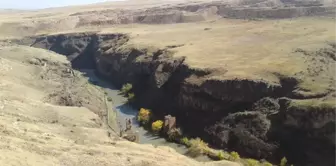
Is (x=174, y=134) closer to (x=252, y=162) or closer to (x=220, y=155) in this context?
(x=220, y=155)

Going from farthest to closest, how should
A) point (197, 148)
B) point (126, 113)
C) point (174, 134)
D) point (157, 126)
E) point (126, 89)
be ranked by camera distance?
point (126, 89) < point (126, 113) < point (157, 126) < point (174, 134) < point (197, 148)

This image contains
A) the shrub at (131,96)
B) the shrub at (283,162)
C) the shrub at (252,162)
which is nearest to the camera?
the shrub at (252,162)

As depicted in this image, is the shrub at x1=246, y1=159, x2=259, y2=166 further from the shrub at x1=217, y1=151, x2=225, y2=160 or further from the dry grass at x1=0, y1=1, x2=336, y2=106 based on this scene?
the dry grass at x1=0, y1=1, x2=336, y2=106

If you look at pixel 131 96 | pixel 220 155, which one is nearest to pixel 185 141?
pixel 220 155

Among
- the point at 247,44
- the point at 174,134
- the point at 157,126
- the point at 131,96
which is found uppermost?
the point at 247,44

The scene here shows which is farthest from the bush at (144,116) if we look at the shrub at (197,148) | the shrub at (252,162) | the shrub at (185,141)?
the shrub at (252,162)

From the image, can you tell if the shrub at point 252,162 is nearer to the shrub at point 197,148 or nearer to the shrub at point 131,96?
the shrub at point 197,148

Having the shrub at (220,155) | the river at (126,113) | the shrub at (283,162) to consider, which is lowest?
the river at (126,113)
